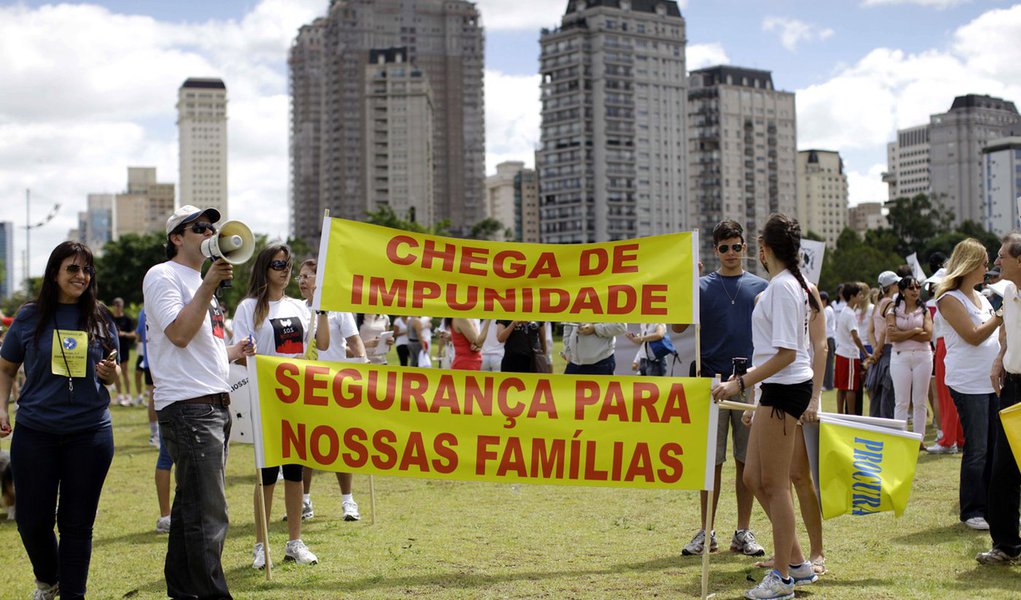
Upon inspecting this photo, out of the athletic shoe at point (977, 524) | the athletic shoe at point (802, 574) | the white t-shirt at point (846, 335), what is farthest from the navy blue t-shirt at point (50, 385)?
the white t-shirt at point (846, 335)

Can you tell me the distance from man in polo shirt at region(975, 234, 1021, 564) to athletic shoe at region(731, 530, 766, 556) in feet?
4.65

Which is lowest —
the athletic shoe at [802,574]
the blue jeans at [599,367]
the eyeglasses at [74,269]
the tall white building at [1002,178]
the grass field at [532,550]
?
the grass field at [532,550]

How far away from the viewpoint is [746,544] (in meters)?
7.41

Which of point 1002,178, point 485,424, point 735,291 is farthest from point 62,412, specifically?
point 1002,178

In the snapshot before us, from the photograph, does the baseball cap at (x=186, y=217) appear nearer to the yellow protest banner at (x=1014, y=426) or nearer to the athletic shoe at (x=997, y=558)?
the yellow protest banner at (x=1014, y=426)

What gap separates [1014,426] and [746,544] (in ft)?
6.23

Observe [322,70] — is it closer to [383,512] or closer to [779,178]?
[779,178]

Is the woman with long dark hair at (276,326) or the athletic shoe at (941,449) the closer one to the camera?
the woman with long dark hair at (276,326)

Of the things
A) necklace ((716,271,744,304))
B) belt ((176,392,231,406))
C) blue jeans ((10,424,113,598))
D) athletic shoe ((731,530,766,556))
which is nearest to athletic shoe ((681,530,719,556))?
athletic shoe ((731,530,766,556))

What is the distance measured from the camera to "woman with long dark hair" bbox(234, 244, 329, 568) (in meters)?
7.39

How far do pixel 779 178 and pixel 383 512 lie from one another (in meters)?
174

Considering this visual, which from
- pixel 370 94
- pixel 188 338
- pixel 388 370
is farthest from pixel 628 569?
pixel 370 94

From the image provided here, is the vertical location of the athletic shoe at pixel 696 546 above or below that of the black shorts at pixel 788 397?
below

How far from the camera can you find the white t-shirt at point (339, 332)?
9.03 metres
